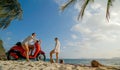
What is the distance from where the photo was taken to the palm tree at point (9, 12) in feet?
63.1

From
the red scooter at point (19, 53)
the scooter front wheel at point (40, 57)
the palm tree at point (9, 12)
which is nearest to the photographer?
the red scooter at point (19, 53)

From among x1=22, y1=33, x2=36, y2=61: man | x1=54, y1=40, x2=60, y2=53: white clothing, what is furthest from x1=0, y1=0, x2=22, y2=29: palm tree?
x1=54, y1=40, x2=60, y2=53: white clothing

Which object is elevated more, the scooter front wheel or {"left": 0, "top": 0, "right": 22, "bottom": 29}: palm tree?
{"left": 0, "top": 0, "right": 22, "bottom": 29}: palm tree

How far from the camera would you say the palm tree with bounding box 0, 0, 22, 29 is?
19234mm

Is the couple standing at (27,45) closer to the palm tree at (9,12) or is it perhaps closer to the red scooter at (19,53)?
the red scooter at (19,53)

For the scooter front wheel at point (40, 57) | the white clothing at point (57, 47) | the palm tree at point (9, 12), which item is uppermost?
the palm tree at point (9, 12)

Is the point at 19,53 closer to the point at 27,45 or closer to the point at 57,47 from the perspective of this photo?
the point at 27,45

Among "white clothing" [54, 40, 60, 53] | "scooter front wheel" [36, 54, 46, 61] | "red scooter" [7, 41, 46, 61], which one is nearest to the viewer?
"white clothing" [54, 40, 60, 53]

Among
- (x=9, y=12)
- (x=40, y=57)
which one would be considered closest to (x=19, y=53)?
(x=40, y=57)

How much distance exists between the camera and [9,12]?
19.5m

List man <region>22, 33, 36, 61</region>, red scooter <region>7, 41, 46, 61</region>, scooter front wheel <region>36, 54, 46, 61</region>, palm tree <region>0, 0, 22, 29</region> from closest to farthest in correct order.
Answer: man <region>22, 33, 36, 61</region> → red scooter <region>7, 41, 46, 61</region> → scooter front wheel <region>36, 54, 46, 61</region> → palm tree <region>0, 0, 22, 29</region>

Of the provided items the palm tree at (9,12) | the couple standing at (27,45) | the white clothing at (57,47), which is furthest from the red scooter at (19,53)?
the palm tree at (9,12)

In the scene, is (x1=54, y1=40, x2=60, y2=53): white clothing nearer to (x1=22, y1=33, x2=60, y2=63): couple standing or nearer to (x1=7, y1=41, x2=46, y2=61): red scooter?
(x1=22, y1=33, x2=60, y2=63): couple standing

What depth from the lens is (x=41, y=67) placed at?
11781 mm
